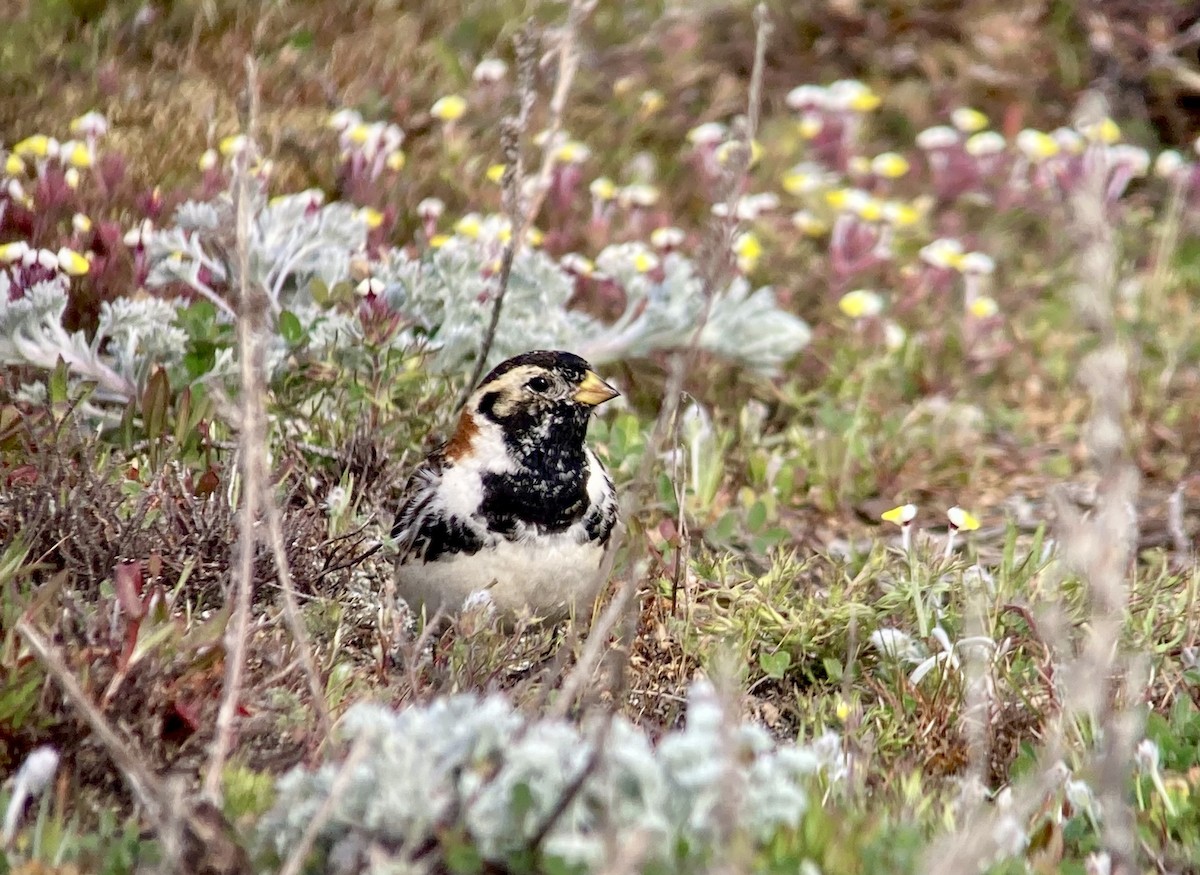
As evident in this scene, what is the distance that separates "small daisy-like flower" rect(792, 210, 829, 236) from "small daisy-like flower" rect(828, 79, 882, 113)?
1.69ft

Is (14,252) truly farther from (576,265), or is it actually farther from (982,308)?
(982,308)

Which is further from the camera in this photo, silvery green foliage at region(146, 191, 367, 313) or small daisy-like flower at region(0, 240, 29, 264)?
silvery green foliage at region(146, 191, 367, 313)

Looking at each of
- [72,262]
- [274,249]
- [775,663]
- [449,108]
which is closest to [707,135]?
[449,108]

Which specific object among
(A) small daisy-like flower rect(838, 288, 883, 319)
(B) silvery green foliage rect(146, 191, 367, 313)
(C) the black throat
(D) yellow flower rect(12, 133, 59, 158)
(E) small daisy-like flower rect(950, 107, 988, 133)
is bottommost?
(A) small daisy-like flower rect(838, 288, 883, 319)

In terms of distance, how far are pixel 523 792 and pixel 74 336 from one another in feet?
8.99

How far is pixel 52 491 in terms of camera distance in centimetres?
377

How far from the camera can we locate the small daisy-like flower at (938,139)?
688cm

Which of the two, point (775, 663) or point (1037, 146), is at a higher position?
point (1037, 146)

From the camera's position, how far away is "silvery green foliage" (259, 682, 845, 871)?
2.35 meters

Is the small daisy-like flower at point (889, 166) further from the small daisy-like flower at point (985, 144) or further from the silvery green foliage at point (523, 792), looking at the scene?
the silvery green foliage at point (523, 792)

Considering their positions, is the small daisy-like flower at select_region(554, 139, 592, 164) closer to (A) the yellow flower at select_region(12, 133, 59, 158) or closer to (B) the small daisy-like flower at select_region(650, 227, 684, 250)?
(B) the small daisy-like flower at select_region(650, 227, 684, 250)

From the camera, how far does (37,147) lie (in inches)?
212

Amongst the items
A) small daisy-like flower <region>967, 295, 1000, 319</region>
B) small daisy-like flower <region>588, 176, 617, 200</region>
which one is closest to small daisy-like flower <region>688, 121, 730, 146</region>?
small daisy-like flower <region>588, 176, 617, 200</region>

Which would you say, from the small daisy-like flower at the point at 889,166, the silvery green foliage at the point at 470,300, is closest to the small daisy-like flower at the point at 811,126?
the small daisy-like flower at the point at 889,166
